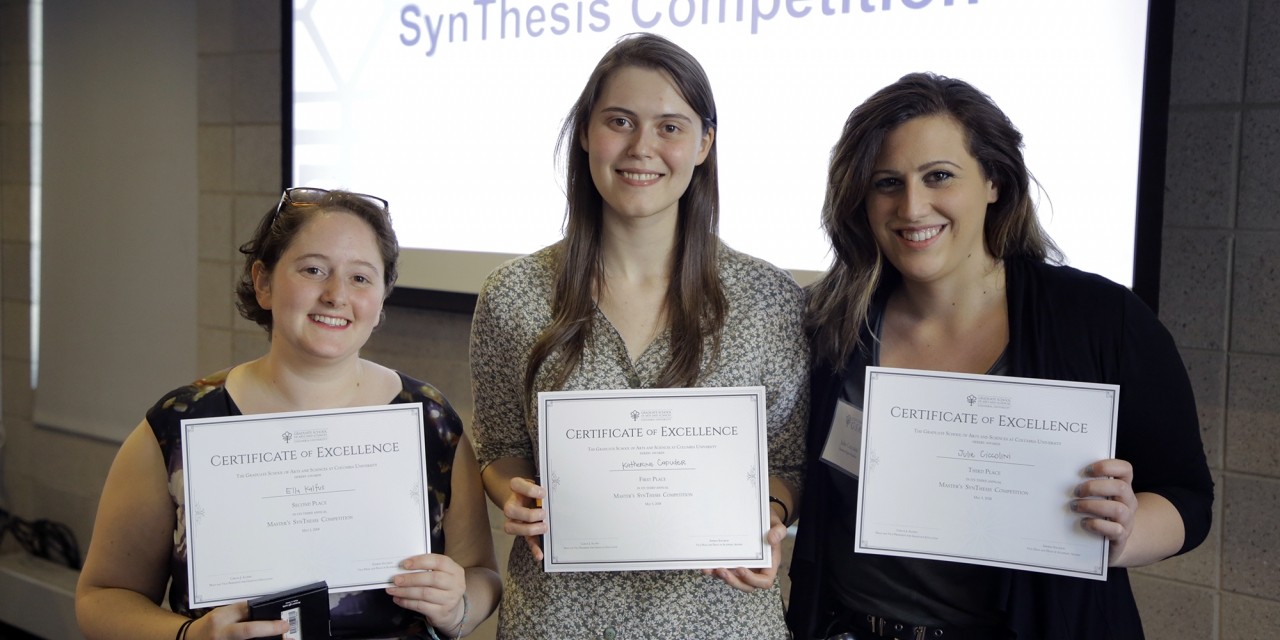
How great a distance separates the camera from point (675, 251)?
1883mm

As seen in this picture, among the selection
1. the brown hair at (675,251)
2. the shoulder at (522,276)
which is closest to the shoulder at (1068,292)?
→ the brown hair at (675,251)

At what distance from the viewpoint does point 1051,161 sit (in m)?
2.45

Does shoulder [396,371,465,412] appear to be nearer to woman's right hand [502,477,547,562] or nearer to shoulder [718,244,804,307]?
woman's right hand [502,477,547,562]

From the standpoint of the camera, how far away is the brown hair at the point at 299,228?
1.70 m

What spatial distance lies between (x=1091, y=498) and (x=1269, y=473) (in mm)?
1165

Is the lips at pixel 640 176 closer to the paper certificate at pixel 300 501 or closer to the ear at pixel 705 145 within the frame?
the ear at pixel 705 145

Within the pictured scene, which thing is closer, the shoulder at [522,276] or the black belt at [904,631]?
the black belt at [904,631]

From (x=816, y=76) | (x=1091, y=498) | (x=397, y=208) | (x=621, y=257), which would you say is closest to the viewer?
(x=1091, y=498)

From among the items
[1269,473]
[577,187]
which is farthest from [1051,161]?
[577,187]

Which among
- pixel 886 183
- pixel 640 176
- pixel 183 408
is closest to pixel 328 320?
pixel 183 408

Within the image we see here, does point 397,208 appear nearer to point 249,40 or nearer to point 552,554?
point 249,40

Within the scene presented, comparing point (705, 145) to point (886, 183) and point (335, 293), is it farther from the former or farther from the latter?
point (335, 293)

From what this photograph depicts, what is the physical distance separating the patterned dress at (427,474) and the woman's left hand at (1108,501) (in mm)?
1033

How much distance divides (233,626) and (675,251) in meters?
0.97
